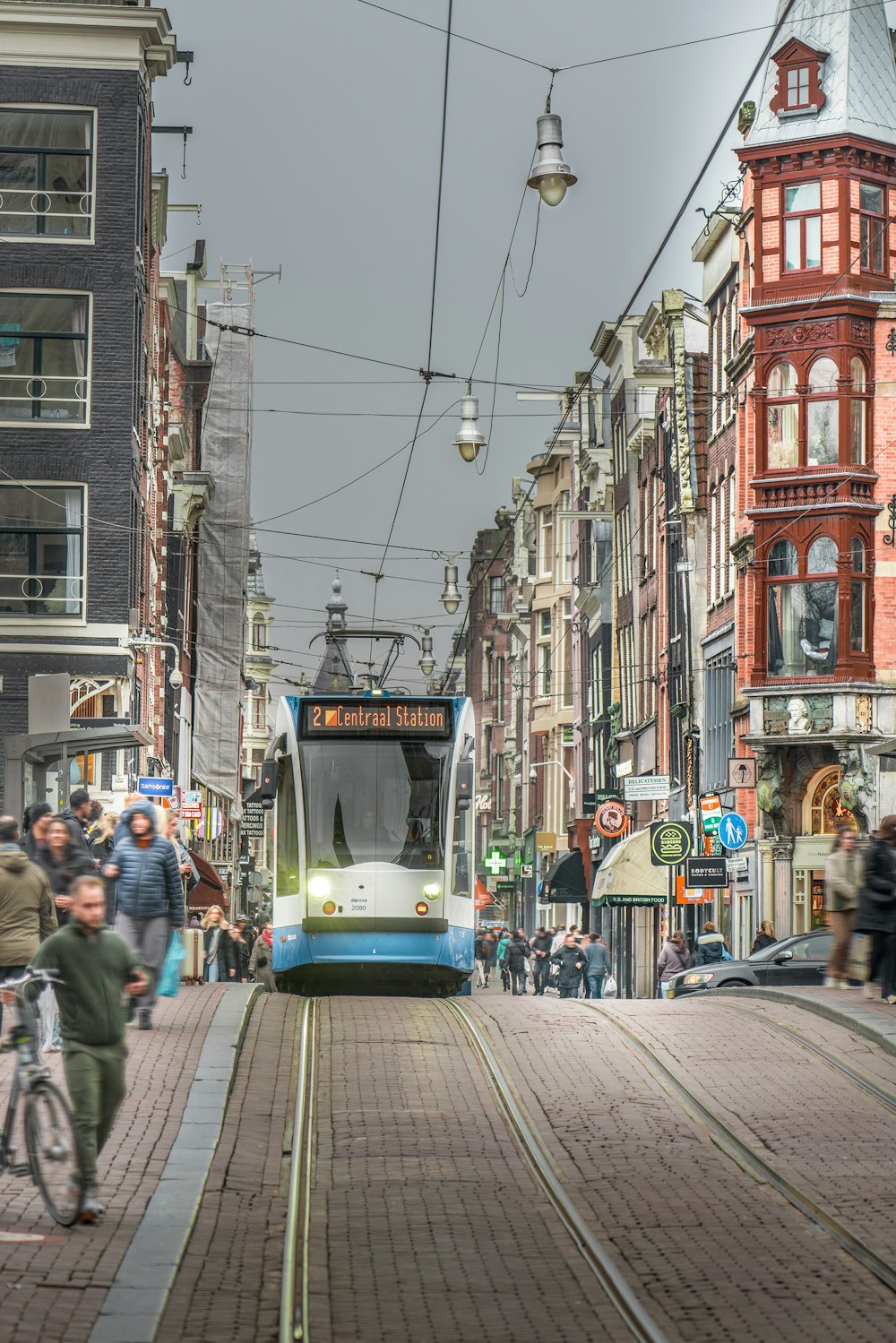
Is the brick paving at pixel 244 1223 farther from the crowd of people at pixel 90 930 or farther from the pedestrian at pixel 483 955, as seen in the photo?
the pedestrian at pixel 483 955

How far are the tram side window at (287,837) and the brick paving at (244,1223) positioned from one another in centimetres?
552

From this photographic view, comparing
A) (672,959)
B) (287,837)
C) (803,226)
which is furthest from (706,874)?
(803,226)

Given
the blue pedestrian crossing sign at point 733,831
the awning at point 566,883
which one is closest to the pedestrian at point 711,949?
the blue pedestrian crossing sign at point 733,831

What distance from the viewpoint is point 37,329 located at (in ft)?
127

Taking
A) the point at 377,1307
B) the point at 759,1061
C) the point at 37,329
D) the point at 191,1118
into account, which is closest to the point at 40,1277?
the point at 377,1307

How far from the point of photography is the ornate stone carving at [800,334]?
4244cm

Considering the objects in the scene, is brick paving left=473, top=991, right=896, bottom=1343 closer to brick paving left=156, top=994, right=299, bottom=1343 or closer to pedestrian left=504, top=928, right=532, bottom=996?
brick paving left=156, top=994, right=299, bottom=1343

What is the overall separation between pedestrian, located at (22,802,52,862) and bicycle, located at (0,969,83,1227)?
606cm

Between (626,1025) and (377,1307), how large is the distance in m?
11.3

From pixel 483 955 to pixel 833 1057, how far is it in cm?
3780

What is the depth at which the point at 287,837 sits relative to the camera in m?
23.4

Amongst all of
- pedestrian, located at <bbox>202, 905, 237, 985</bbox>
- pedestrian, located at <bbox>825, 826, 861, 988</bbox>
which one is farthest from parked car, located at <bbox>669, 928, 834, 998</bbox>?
pedestrian, located at <bbox>202, 905, 237, 985</bbox>

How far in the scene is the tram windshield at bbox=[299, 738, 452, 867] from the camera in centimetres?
2306

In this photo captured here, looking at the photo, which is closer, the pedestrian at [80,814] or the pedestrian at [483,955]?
the pedestrian at [80,814]
